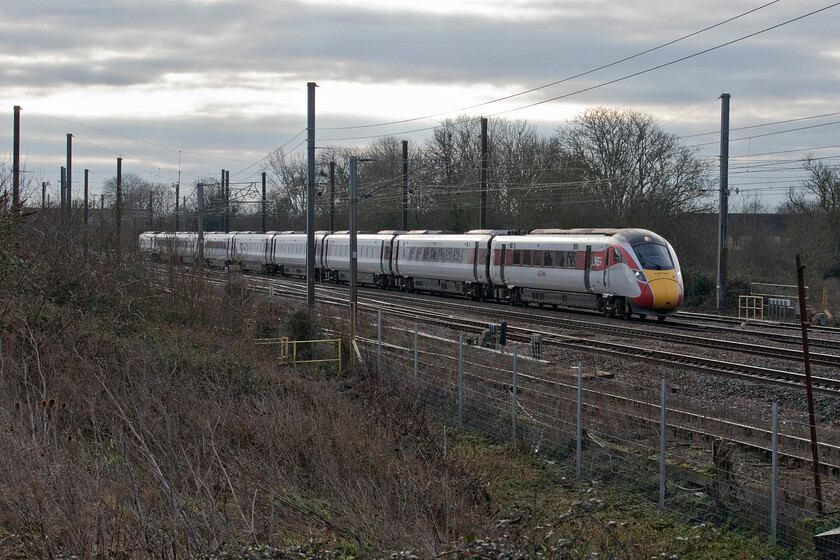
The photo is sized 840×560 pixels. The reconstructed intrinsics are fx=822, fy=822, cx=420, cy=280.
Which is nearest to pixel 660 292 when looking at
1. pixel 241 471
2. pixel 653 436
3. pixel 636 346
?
pixel 636 346

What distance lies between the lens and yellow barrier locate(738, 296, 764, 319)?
93.6 ft

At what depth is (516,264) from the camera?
31.1 m

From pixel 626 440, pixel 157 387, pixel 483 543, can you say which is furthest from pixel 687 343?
pixel 483 543

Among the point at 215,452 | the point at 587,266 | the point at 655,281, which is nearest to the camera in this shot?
the point at 215,452

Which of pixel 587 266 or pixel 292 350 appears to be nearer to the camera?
pixel 292 350

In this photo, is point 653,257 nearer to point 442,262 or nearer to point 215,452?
point 442,262

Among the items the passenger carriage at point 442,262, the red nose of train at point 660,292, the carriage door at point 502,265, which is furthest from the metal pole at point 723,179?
the passenger carriage at point 442,262

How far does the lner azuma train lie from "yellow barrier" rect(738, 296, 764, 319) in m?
3.88

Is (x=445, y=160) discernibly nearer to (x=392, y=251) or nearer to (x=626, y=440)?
(x=392, y=251)

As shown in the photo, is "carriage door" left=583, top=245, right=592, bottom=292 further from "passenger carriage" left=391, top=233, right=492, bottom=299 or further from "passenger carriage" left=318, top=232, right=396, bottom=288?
"passenger carriage" left=318, top=232, right=396, bottom=288

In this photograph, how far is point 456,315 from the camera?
28.2 m

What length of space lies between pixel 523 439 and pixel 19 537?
746 centimetres

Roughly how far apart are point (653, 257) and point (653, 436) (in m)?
15.4

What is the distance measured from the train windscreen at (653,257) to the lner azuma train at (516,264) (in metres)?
0.04
